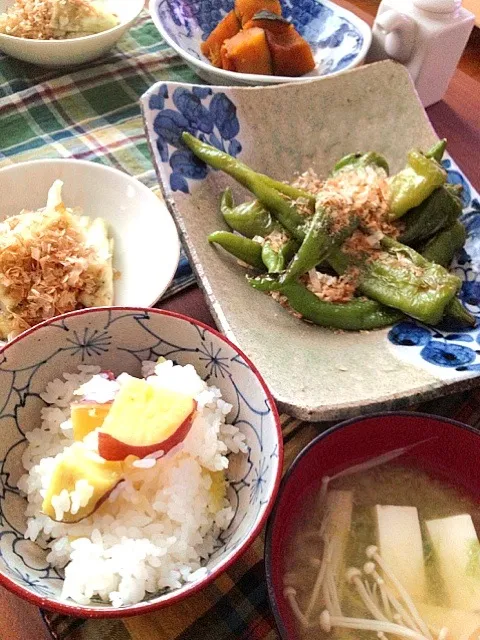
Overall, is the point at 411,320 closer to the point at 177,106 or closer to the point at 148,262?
the point at 148,262

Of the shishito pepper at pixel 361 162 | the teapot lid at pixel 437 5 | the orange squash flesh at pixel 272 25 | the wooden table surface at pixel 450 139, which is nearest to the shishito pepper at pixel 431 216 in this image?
the shishito pepper at pixel 361 162

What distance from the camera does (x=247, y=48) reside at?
5.10 ft

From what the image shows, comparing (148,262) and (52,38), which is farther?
(52,38)

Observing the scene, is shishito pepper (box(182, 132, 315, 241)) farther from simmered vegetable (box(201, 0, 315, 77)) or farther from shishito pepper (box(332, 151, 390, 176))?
simmered vegetable (box(201, 0, 315, 77))

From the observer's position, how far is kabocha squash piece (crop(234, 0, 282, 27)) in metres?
1.65

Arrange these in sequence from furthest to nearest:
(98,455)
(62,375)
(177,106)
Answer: (177,106) < (62,375) < (98,455)

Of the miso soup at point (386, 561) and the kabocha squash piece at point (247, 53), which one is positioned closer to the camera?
the miso soup at point (386, 561)

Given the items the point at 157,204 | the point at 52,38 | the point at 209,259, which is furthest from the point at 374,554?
the point at 52,38

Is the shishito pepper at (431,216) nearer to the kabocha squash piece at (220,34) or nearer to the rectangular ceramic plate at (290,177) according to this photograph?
the rectangular ceramic plate at (290,177)

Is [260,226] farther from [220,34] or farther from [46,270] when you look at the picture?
[220,34]

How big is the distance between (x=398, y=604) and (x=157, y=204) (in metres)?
0.80

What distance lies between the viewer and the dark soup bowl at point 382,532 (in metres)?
0.70

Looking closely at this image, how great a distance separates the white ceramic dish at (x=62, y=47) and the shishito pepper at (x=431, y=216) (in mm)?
926

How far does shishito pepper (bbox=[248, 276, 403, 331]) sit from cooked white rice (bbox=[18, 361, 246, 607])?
347mm
